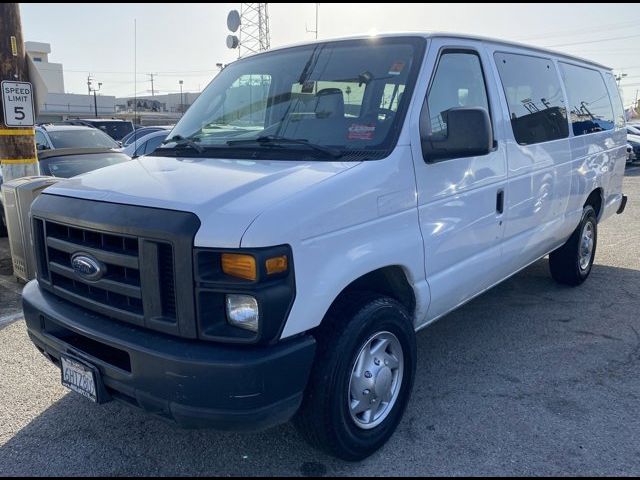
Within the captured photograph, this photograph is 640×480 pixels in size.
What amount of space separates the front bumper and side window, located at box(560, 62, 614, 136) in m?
4.02

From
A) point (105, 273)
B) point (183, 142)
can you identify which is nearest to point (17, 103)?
point (183, 142)

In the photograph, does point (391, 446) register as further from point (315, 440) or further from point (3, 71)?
point (3, 71)

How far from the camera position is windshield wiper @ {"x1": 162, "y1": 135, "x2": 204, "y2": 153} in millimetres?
3482

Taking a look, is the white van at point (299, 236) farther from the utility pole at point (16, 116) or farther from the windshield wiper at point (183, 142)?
the utility pole at point (16, 116)

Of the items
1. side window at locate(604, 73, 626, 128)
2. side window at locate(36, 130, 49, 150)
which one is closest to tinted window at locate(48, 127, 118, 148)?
side window at locate(36, 130, 49, 150)

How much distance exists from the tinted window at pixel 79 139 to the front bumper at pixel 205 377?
27.6 ft

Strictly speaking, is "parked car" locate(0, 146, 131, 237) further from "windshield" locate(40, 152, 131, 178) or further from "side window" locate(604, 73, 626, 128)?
"side window" locate(604, 73, 626, 128)

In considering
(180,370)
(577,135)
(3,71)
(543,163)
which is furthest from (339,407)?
(3,71)

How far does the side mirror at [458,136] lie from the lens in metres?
3.09

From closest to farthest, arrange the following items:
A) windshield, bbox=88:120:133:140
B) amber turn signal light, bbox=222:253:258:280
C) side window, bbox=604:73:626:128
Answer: amber turn signal light, bbox=222:253:258:280 → side window, bbox=604:73:626:128 → windshield, bbox=88:120:133:140

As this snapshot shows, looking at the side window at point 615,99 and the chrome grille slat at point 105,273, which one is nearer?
the chrome grille slat at point 105,273

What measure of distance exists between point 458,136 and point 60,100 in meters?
59.2

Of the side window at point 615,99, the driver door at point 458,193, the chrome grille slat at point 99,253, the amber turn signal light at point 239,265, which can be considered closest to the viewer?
the amber turn signal light at point 239,265

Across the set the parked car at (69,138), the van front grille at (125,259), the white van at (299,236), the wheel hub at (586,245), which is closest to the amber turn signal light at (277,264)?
the white van at (299,236)
